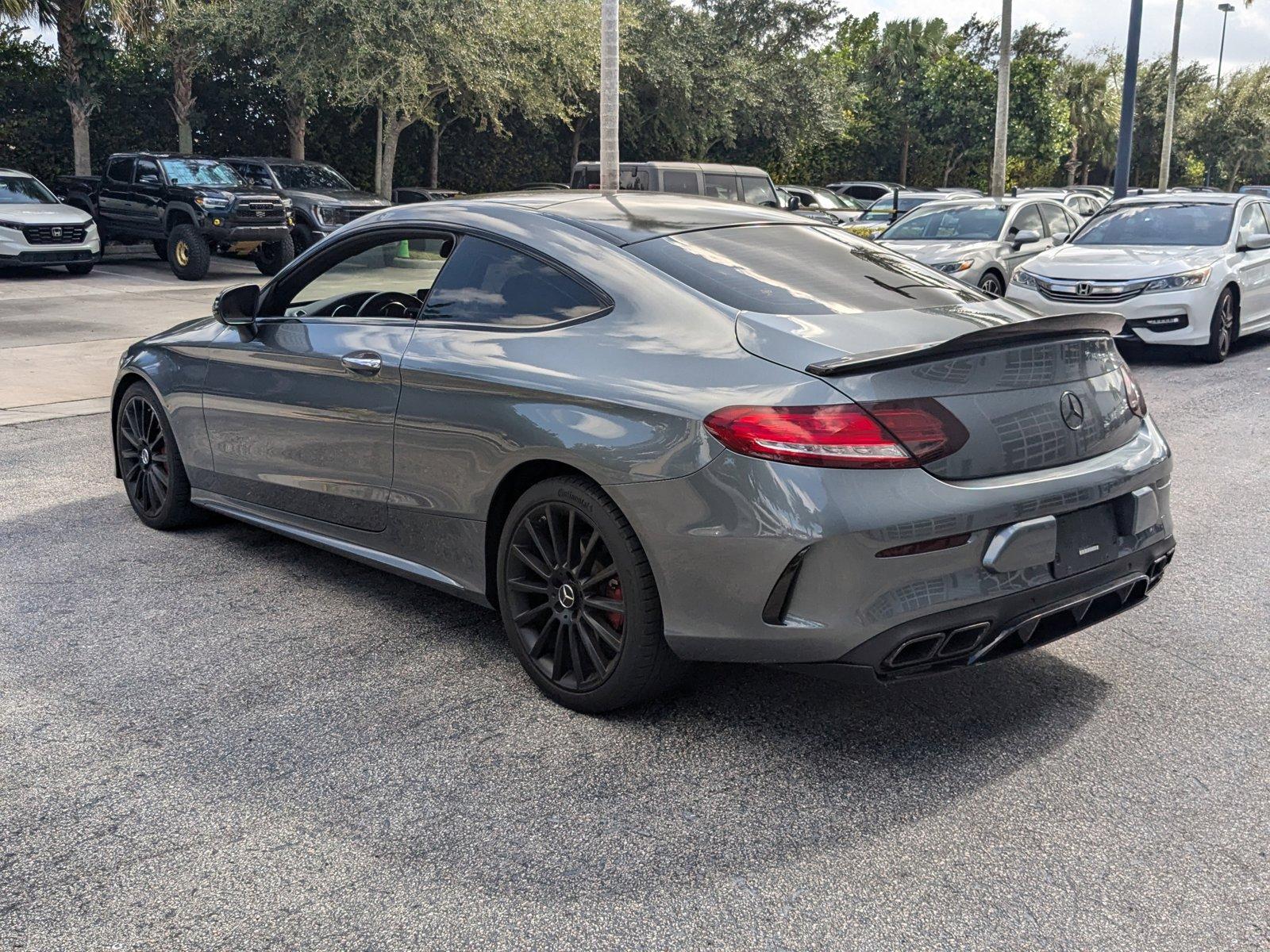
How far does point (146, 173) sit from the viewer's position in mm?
21016

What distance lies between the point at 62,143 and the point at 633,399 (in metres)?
26.8

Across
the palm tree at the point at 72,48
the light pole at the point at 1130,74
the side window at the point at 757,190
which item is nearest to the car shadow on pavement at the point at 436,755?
the side window at the point at 757,190

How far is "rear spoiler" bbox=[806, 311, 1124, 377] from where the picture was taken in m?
3.35

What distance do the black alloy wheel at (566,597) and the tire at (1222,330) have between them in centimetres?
924

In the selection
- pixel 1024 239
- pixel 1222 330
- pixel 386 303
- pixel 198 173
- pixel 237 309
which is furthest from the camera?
pixel 198 173

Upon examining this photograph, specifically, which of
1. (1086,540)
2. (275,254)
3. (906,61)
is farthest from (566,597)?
(906,61)

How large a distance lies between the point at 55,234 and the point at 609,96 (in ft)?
31.1

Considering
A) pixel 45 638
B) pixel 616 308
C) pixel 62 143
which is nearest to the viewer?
pixel 616 308

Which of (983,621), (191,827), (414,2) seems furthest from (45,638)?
(414,2)

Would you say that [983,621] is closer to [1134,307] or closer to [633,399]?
[633,399]

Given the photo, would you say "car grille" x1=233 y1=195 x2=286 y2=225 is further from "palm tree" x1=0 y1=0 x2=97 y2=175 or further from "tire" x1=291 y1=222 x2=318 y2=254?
"palm tree" x1=0 y1=0 x2=97 y2=175

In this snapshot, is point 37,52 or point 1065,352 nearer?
point 1065,352

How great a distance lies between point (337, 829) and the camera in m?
3.18

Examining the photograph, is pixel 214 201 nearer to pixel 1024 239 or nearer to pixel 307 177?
pixel 307 177
